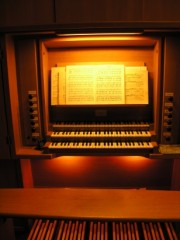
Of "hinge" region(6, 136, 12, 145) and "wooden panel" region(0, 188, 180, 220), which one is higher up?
"hinge" region(6, 136, 12, 145)

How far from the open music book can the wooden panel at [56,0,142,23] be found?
48cm

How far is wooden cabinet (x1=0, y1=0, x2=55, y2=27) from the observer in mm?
1584

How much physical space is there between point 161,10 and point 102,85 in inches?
31.7

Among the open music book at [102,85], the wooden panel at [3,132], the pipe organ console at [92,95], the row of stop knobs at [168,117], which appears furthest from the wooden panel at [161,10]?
the wooden panel at [3,132]

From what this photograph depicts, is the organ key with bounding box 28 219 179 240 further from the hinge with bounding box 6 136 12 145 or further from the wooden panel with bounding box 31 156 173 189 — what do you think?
the wooden panel with bounding box 31 156 173 189

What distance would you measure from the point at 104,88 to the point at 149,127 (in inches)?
23.9

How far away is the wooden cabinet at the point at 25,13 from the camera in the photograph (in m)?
1.58

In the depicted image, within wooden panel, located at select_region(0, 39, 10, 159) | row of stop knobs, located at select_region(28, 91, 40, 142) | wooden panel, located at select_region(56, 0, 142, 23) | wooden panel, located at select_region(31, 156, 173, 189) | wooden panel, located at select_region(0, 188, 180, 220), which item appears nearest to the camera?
wooden panel, located at select_region(0, 188, 180, 220)

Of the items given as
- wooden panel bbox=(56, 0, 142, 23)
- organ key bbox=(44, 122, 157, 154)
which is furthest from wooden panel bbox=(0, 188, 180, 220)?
wooden panel bbox=(56, 0, 142, 23)

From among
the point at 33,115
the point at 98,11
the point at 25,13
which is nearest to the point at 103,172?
the point at 33,115

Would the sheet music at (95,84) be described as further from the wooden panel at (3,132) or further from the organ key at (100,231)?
the organ key at (100,231)

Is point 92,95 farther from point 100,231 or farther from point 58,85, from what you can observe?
point 100,231

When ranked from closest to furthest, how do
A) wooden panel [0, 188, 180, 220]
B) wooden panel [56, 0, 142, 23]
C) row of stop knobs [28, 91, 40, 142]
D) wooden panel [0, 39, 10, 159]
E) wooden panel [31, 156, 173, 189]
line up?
1. wooden panel [0, 188, 180, 220]
2. wooden panel [56, 0, 142, 23]
3. wooden panel [0, 39, 10, 159]
4. row of stop knobs [28, 91, 40, 142]
5. wooden panel [31, 156, 173, 189]

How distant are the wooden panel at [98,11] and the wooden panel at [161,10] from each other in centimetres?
6
